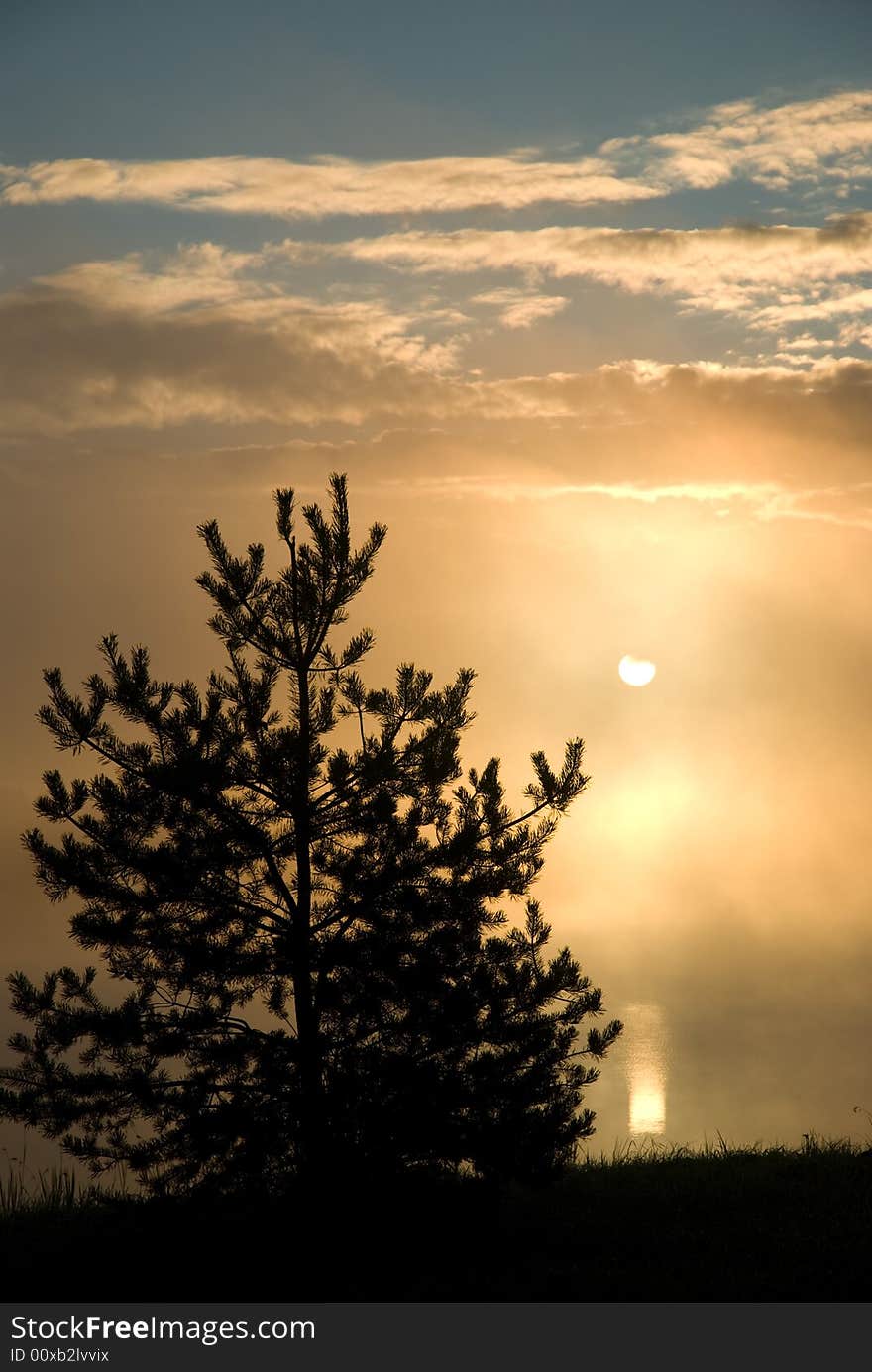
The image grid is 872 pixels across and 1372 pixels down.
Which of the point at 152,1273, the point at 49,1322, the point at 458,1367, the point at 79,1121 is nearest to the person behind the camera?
the point at 458,1367

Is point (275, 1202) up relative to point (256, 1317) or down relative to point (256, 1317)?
up

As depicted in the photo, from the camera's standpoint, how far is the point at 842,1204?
1165 centimetres

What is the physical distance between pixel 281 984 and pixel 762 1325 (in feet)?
17.5

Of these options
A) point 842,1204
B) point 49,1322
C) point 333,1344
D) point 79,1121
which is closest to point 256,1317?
point 333,1344

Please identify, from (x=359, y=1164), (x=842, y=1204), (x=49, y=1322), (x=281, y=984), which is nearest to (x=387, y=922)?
(x=281, y=984)

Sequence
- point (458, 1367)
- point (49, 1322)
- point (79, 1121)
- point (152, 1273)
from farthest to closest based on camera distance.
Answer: point (79, 1121) → point (152, 1273) → point (49, 1322) → point (458, 1367)

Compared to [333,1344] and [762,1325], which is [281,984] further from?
[762,1325]

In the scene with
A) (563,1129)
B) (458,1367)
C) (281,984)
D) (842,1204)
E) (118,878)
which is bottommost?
(458,1367)

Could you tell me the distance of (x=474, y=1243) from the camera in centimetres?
1095

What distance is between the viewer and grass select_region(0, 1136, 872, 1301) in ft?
32.1

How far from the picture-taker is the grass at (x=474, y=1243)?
32.1 feet

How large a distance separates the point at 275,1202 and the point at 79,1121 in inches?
79.6

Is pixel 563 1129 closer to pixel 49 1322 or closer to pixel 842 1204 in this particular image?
pixel 842 1204

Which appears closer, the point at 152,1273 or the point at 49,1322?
the point at 49,1322
